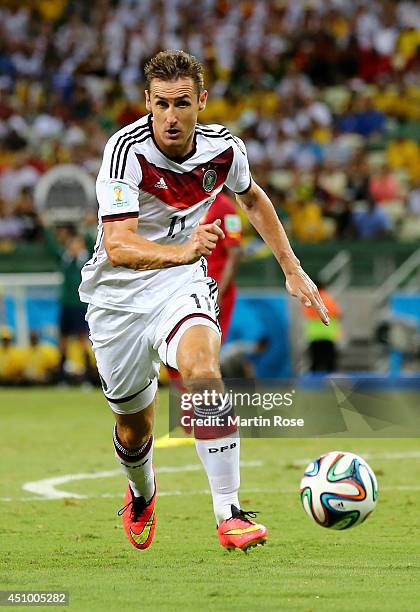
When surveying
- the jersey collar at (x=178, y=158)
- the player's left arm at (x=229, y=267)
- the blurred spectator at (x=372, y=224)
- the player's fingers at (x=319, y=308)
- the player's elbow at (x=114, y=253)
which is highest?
the jersey collar at (x=178, y=158)

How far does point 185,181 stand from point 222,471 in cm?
155

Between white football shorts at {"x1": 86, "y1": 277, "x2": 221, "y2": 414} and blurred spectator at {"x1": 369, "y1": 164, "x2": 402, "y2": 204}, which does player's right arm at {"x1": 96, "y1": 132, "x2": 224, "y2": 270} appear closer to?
white football shorts at {"x1": 86, "y1": 277, "x2": 221, "y2": 414}

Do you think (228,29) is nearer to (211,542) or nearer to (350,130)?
(350,130)

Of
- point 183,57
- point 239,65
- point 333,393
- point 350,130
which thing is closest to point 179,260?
point 183,57

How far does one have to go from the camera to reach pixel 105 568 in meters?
6.05

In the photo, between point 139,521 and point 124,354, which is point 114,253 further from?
point 139,521

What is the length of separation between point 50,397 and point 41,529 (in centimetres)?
1051

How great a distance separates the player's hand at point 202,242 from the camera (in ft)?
18.4

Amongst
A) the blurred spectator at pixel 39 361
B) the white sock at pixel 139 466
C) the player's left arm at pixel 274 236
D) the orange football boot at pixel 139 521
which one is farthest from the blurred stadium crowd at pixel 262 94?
the orange football boot at pixel 139 521

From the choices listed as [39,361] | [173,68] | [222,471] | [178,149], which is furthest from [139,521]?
[39,361]

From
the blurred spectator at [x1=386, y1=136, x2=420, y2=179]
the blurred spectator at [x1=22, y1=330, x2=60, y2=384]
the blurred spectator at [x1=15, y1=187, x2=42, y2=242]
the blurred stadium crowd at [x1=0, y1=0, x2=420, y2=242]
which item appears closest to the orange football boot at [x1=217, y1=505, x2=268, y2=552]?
the blurred spectator at [x1=22, y1=330, x2=60, y2=384]

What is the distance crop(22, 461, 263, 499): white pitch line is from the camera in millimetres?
9039

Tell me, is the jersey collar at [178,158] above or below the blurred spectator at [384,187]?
above

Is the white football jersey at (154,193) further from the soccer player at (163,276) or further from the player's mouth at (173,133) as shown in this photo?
the player's mouth at (173,133)
